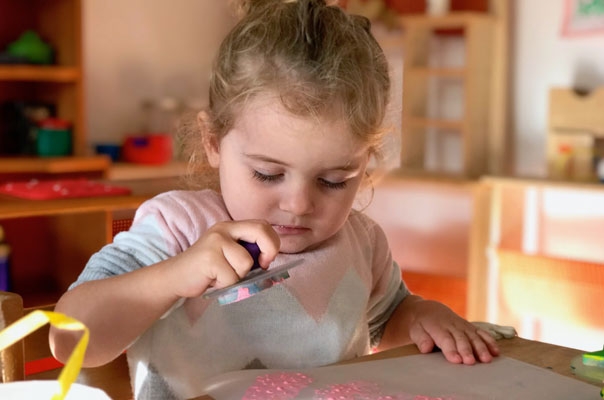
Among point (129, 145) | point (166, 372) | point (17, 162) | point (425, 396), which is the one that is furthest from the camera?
point (129, 145)

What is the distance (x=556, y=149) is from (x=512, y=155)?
0.30 m

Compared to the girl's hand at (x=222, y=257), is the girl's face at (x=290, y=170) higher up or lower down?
higher up

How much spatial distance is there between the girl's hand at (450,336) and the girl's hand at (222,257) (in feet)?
0.78

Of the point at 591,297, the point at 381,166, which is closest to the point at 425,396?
the point at 381,166

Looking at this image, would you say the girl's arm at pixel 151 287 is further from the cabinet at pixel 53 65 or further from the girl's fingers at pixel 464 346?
the cabinet at pixel 53 65

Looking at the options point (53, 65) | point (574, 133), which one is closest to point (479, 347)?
point (574, 133)

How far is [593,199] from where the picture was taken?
9.38ft

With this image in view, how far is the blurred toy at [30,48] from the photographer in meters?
2.87

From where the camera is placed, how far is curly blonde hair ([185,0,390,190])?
798 millimetres

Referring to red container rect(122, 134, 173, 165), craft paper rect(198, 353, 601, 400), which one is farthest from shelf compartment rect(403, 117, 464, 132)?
craft paper rect(198, 353, 601, 400)

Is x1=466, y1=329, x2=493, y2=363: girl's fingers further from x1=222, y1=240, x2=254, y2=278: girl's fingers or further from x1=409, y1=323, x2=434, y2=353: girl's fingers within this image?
x1=222, y1=240, x2=254, y2=278: girl's fingers

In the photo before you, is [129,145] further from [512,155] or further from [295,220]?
[295,220]

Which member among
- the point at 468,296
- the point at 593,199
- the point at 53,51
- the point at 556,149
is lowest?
the point at 468,296

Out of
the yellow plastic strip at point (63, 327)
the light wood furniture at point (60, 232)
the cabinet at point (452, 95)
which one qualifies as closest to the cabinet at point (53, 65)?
the light wood furniture at point (60, 232)
